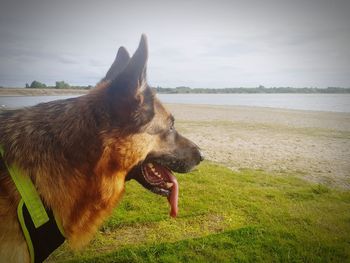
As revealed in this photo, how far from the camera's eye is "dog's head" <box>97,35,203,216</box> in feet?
9.73

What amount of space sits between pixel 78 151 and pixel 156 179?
1.51 metres

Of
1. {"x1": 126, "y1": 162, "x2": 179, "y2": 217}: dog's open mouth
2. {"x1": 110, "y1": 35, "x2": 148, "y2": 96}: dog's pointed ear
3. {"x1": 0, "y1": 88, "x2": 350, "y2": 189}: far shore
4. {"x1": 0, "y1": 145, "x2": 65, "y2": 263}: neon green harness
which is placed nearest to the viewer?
{"x1": 0, "y1": 145, "x2": 65, "y2": 263}: neon green harness

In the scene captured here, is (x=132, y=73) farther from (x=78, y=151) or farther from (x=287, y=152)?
(x=287, y=152)

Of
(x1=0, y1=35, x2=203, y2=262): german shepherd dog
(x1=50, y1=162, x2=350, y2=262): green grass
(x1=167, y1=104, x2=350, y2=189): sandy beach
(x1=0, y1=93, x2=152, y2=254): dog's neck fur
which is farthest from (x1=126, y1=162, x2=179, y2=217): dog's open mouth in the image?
(x1=167, y1=104, x2=350, y2=189): sandy beach

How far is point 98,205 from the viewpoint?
10.1 feet

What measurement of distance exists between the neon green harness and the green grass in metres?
2.45

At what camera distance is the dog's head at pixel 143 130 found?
2965 mm

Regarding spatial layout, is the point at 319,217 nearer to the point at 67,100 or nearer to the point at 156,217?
the point at 156,217

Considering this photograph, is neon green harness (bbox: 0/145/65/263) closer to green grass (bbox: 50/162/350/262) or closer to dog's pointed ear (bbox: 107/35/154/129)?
dog's pointed ear (bbox: 107/35/154/129)

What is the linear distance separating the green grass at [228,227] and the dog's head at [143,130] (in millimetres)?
1566

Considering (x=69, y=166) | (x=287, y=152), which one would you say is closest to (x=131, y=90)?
(x=69, y=166)

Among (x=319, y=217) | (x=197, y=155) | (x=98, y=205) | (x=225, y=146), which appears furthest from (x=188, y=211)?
(x=225, y=146)

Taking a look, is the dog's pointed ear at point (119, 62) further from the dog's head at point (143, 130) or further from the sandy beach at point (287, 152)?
the sandy beach at point (287, 152)

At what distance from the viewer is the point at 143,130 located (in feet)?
11.1
